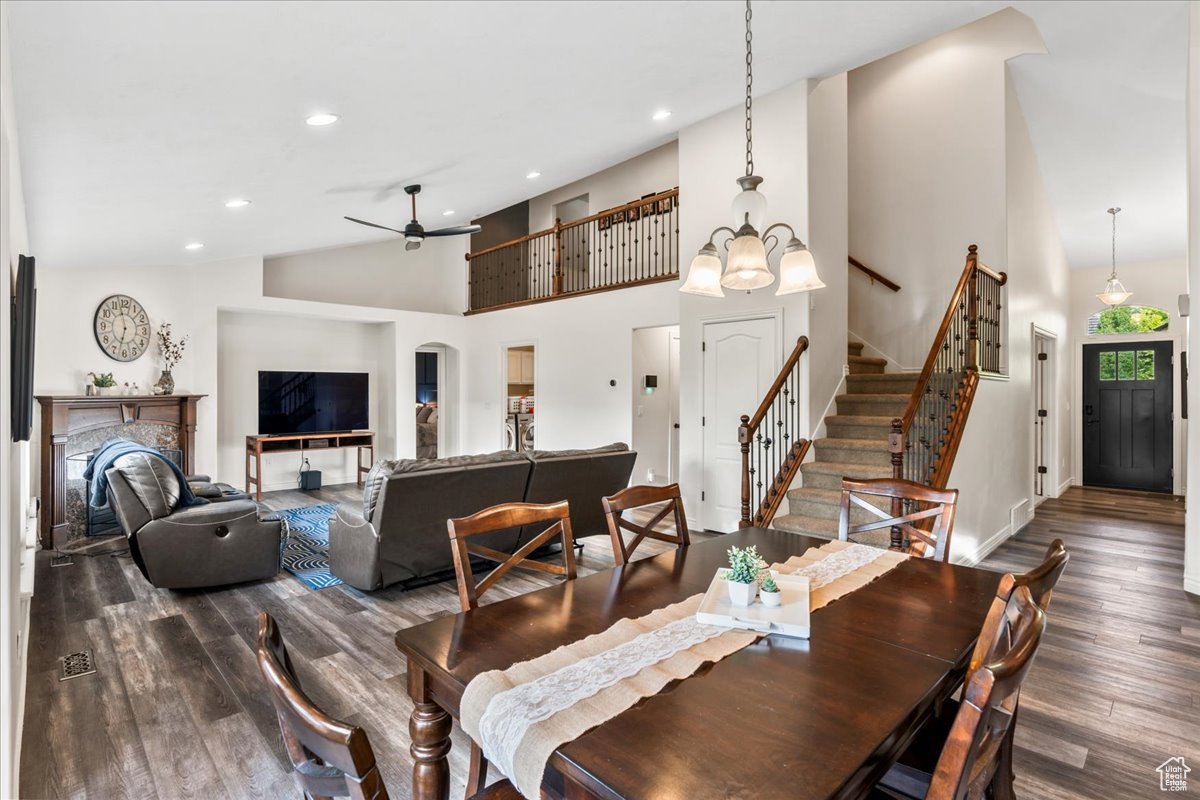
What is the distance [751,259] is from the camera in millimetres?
2416

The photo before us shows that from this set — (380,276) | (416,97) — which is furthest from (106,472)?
(380,276)

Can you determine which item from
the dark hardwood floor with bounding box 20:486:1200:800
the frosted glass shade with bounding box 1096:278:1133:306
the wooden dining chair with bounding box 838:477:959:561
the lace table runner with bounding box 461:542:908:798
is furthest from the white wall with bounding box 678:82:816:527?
the lace table runner with bounding box 461:542:908:798

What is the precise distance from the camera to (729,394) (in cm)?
561

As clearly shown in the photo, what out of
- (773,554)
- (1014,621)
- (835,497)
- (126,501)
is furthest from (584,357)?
(1014,621)

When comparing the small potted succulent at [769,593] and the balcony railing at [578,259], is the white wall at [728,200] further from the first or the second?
the small potted succulent at [769,593]

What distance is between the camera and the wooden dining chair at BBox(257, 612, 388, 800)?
79cm

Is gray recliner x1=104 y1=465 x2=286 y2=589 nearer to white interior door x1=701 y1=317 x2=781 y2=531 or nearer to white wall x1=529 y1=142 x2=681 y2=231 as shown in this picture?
white interior door x1=701 y1=317 x2=781 y2=531

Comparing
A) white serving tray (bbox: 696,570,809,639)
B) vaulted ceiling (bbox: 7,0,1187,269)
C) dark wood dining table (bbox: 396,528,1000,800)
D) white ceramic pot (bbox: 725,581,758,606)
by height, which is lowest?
dark wood dining table (bbox: 396,528,1000,800)

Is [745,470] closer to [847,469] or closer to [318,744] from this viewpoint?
[847,469]

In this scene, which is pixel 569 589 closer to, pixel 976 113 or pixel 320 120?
pixel 320 120

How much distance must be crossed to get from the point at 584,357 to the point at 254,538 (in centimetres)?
431

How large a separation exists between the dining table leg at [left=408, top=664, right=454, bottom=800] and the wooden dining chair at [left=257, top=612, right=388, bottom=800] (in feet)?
1.47

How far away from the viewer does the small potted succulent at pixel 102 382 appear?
20.1 feet

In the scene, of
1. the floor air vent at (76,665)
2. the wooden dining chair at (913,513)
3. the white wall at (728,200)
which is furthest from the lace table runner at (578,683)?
the white wall at (728,200)
